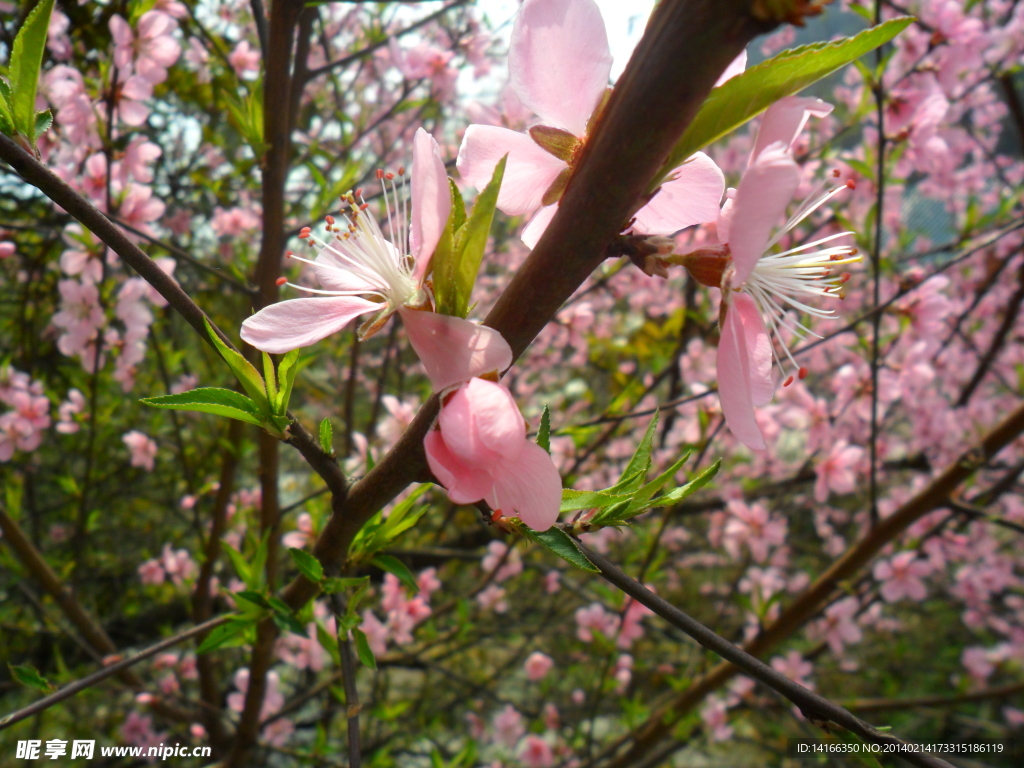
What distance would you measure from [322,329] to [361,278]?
0.58 ft

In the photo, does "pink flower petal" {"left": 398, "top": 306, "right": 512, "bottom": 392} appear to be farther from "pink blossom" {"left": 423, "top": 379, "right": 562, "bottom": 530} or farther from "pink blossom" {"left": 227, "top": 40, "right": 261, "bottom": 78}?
"pink blossom" {"left": 227, "top": 40, "right": 261, "bottom": 78}

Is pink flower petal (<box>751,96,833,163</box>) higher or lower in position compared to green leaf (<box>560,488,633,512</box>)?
higher

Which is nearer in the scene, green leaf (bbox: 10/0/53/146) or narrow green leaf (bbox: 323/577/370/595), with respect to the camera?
green leaf (bbox: 10/0/53/146)

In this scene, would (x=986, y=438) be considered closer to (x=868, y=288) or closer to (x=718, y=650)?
(x=718, y=650)

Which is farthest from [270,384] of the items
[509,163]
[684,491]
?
[684,491]

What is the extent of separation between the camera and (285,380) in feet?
2.19

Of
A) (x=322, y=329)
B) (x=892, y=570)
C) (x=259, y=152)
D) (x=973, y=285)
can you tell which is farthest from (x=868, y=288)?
(x=322, y=329)

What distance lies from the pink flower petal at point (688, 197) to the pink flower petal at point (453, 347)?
0.23 meters

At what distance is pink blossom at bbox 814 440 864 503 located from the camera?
2543 millimetres

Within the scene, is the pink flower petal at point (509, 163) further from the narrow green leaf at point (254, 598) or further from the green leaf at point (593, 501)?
the narrow green leaf at point (254, 598)

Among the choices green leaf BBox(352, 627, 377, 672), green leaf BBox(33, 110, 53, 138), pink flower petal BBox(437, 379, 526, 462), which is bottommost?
green leaf BBox(352, 627, 377, 672)

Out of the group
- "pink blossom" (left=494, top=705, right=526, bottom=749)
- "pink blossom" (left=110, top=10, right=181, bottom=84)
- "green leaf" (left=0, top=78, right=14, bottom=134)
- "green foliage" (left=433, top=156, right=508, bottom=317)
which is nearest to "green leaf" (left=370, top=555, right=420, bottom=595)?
"green foliage" (left=433, top=156, right=508, bottom=317)

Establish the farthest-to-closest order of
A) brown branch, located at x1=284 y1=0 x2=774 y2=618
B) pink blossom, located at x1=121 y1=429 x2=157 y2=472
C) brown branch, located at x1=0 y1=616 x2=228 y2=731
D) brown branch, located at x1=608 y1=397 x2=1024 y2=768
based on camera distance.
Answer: pink blossom, located at x1=121 y1=429 x2=157 y2=472 < brown branch, located at x1=608 y1=397 x2=1024 y2=768 < brown branch, located at x1=0 y1=616 x2=228 y2=731 < brown branch, located at x1=284 y1=0 x2=774 y2=618

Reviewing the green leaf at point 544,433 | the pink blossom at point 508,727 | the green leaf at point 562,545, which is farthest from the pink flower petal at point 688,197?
the pink blossom at point 508,727
